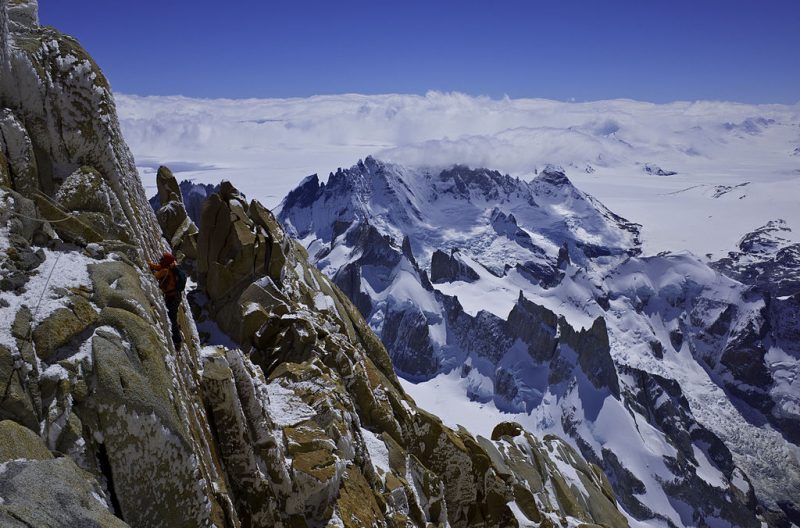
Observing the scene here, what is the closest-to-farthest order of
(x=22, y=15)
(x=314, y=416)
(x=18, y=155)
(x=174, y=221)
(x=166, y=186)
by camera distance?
1. (x=18, y=155)
2. (x=22, y=15)
3. (x=314, y=416)
4. (x=174, y=221)
5. (x=166, y=186)

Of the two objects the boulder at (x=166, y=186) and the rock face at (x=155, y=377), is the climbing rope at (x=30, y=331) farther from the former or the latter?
the boulder at (x=166, y=186)

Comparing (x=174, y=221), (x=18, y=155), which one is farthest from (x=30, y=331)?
(x=174, y=221)

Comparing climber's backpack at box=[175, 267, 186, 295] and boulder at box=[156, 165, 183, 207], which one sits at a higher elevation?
boulder at box=[156, 165, 183, 207]

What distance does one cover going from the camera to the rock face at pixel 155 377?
13938 mm

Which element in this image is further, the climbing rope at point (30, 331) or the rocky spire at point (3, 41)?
the rocky spire at point (3, 41)

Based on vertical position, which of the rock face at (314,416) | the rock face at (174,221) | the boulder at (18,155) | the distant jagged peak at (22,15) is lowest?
the rock face at (314,416)

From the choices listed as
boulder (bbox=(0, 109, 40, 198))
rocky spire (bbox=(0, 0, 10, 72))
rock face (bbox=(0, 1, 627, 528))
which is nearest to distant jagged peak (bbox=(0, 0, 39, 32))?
rock face (bbox=(0, 1, 627, 528))

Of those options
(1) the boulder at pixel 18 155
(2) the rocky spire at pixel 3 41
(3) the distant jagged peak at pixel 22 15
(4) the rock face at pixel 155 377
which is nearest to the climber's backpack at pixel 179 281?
(4) the rock face at pixel 155 377

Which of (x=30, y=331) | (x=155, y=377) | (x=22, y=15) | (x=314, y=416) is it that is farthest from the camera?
(x=314, y=416)

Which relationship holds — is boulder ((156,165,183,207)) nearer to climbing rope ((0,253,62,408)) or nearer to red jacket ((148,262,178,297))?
red jacket ((148,262,178,297))

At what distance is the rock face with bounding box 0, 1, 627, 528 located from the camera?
13938 mm

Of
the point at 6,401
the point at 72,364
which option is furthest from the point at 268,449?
the point at 6,401

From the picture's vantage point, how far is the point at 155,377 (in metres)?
16.2

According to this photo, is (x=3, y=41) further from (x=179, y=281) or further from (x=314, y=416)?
(x=314, y=416)
